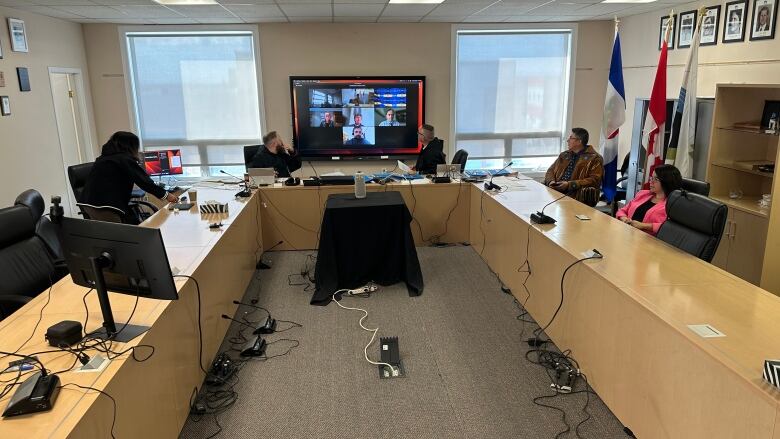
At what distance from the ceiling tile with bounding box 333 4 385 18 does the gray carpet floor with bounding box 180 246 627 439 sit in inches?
135

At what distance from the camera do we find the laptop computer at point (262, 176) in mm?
5414

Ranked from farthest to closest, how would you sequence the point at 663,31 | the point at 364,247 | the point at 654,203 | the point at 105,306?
the point at 663,31, the point at 364,247, the point at 654,203, the point at 105,306

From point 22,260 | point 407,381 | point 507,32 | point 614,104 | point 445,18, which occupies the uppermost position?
point 445,18

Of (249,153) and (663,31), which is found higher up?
(663,31)

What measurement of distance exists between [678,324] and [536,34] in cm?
644

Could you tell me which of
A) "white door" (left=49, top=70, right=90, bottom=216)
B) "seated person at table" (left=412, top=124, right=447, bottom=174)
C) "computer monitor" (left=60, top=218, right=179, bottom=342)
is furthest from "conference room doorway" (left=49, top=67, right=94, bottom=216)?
"computer monitor" (left=60, top=218, right=179, bottom=342)

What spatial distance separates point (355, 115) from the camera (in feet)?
24.3

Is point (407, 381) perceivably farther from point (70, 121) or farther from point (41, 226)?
point (70, 121)

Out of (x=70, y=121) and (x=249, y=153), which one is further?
(x=70, y=121)

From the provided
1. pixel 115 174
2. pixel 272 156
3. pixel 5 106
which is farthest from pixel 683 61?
pixel 5 106

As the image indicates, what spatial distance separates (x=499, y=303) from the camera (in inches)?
164

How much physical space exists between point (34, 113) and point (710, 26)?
764 centimetres

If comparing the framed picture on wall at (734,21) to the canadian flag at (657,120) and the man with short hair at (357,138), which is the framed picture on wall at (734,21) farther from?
the man with short hair at (357,138)

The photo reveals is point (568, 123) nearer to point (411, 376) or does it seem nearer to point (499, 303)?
point (499, 303)
